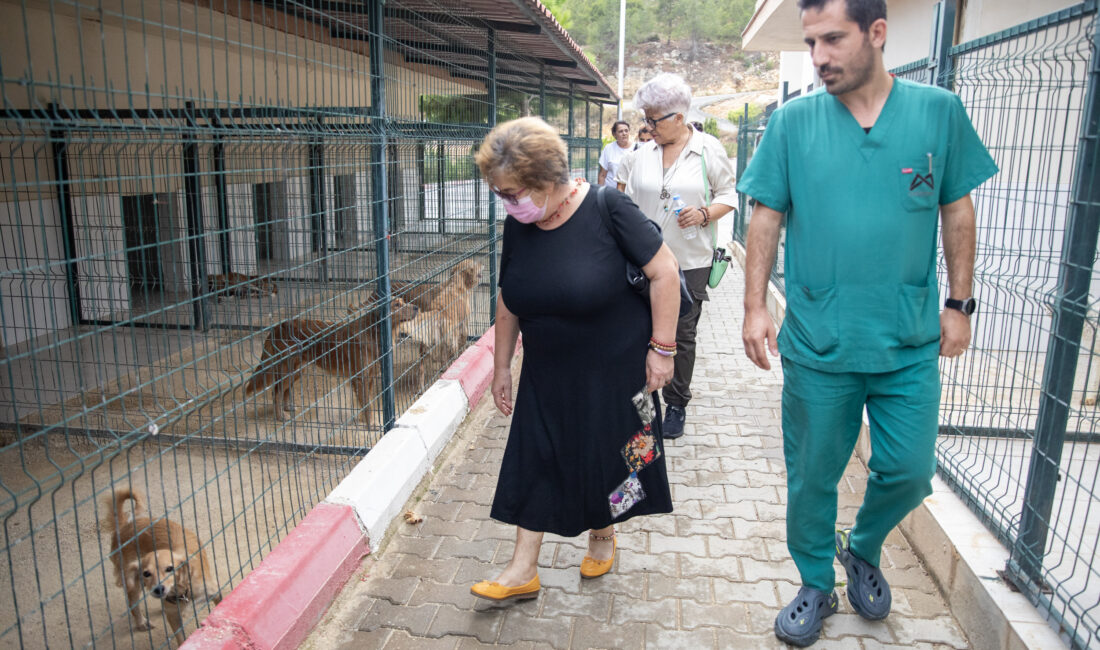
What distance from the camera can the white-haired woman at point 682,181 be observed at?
480 cm

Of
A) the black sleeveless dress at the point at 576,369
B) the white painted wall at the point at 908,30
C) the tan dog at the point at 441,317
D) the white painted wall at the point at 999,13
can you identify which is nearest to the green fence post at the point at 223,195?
the tan dog at the point at 441,317

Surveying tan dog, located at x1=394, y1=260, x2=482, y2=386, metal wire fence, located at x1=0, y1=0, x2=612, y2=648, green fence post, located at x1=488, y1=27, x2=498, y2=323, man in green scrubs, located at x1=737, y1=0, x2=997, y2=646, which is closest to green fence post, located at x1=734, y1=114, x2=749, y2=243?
metal wire fence, located at x1=0, y1=0, x2=612, y2=648

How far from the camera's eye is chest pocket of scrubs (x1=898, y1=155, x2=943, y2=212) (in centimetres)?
271

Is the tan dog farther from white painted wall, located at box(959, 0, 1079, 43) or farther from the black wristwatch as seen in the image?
white painted wall, located at box(959, 0, 1079, 43)

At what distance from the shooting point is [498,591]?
3348 millimetres

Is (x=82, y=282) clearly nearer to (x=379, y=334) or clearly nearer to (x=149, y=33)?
(x=149, y=33)

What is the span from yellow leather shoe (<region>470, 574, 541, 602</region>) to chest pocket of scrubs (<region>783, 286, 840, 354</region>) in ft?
5.04

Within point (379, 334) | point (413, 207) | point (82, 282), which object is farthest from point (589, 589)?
point (82, 282)

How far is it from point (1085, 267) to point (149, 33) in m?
8.21

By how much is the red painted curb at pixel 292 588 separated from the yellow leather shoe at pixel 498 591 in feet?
2.10

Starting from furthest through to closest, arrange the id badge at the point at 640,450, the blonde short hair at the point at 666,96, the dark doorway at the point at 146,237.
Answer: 1. the dark doorway at the point at 146,237
2. the blonde short hair at the point at 666,96
3. the id badge at the point at 640,450

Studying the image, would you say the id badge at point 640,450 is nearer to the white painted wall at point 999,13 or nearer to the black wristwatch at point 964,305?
the black wristwatch at point 964,305

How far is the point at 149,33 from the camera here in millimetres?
7941

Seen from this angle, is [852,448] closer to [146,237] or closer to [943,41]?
[943,41]
